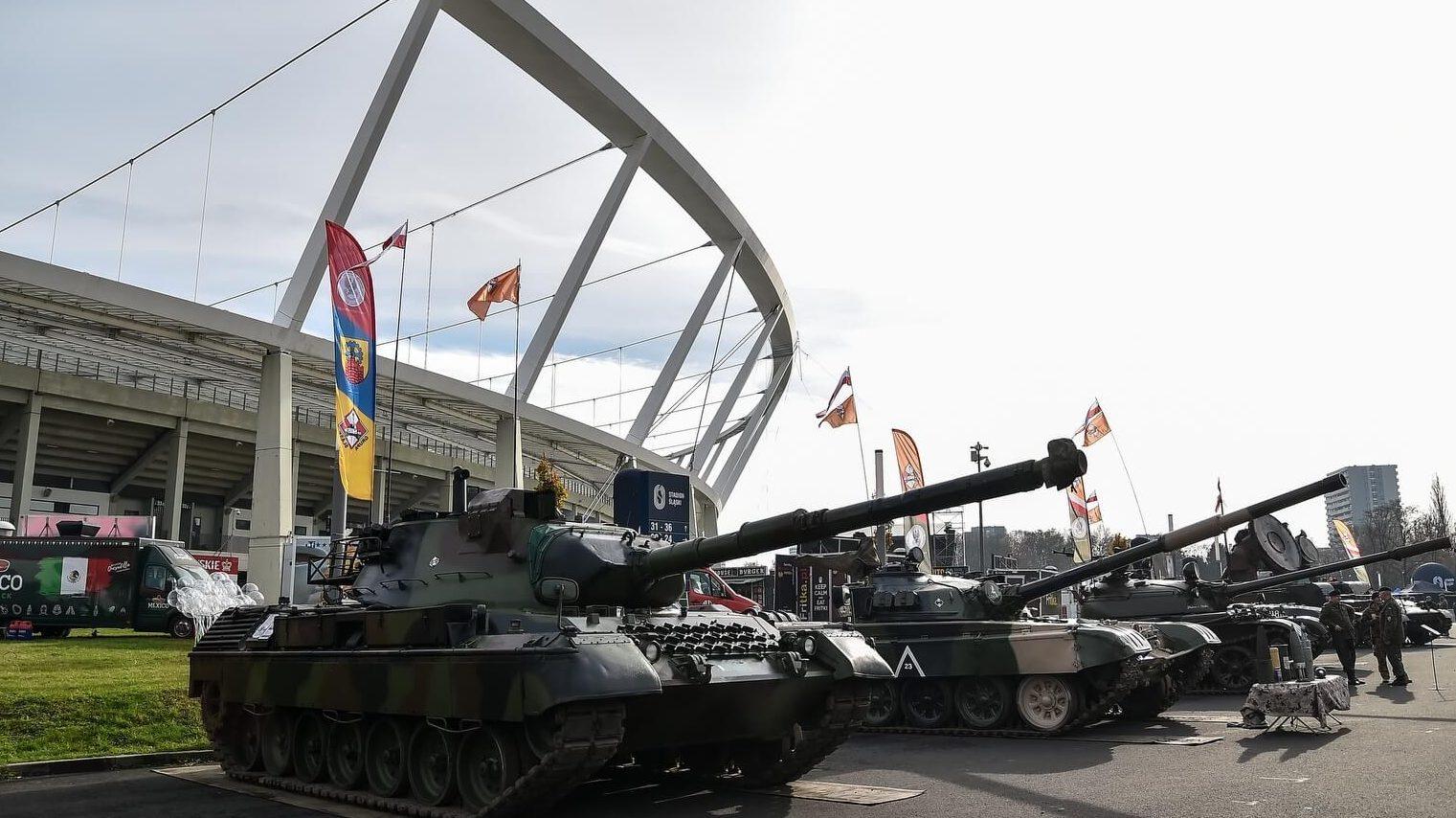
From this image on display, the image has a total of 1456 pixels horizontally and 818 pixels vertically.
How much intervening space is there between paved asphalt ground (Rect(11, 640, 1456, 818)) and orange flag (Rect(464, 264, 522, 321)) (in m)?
12.1

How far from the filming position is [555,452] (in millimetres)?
36812

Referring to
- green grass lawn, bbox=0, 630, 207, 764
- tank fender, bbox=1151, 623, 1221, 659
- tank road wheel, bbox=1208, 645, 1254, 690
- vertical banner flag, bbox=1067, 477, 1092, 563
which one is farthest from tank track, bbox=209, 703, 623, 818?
vertical banner flag, bbox=1067, 477, 1092, 563

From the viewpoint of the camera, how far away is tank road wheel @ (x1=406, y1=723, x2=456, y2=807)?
9.13 m

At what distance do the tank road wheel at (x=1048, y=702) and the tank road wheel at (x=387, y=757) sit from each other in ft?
26.7

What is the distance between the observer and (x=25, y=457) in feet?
117

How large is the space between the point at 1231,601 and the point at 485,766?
1688 cm

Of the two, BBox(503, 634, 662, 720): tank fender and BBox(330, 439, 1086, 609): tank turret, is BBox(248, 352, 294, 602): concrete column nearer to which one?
BBox(330, 439, 1086, 609): tank turret

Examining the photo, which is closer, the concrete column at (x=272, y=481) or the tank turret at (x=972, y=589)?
the tank turret at (x=972, y=589)

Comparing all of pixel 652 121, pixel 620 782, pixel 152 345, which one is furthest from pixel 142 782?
pixel 652 121

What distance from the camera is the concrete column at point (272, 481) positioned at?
811 inches

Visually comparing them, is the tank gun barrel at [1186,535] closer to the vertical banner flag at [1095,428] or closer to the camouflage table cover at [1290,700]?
the camouflage table cover at [1290,700]

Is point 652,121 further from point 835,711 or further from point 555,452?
point 835,711

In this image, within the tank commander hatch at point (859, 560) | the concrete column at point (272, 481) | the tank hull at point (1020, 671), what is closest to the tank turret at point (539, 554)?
the tank hull at point (1020, 671)

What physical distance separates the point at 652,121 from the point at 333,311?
15.4 meters
